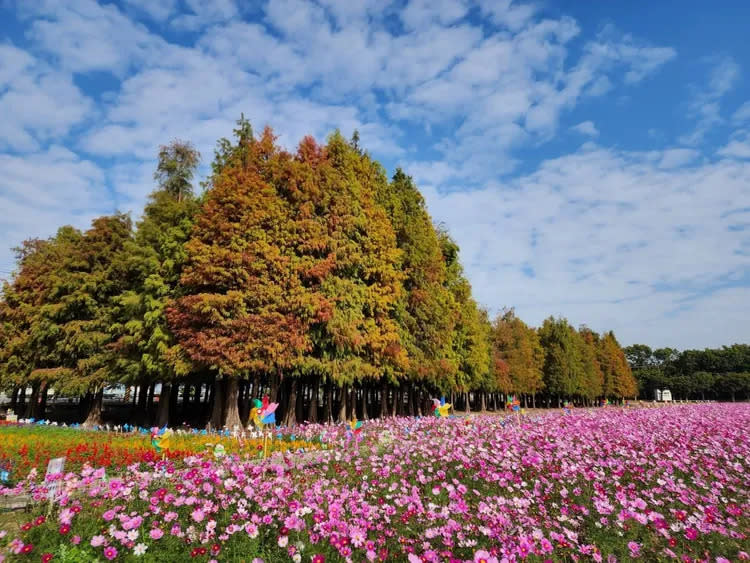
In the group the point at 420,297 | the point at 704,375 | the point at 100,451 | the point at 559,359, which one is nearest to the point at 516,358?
the point at 559,359

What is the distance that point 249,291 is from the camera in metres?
15.3

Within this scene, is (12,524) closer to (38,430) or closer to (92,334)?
(38,430)

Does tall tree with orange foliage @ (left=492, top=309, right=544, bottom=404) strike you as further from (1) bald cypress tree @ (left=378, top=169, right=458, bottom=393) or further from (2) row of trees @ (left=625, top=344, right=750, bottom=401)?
(2) row of trees @ (left=625, top=344, right=750, bottom=401)

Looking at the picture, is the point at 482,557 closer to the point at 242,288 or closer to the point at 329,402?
the point at 242,288

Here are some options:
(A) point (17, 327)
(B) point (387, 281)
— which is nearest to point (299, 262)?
(B) point (387, 281)

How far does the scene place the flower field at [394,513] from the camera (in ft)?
13.0

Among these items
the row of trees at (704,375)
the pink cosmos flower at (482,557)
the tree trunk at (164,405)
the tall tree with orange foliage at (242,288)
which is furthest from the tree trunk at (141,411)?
the row of trees at (704,375)

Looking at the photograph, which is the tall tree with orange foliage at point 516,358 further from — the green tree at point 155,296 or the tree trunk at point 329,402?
the green tree at point 155,296

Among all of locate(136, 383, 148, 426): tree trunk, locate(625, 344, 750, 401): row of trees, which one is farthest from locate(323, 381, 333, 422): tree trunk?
locate(625, 344, 750, 401): row of trees

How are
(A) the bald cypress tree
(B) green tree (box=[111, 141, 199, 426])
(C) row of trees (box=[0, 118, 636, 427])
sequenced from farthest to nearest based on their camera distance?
1. (A) the bald cypress tree
2. (B) green tree (box=[111, 141, 199, 426])
3. (C) row of trees (box=[0, 118, 636, 427])

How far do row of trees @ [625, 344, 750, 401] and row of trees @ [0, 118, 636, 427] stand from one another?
7035cm

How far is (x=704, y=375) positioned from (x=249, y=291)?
289 feet

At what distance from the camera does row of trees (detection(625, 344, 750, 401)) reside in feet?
235

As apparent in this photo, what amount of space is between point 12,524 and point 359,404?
36.2 metres
